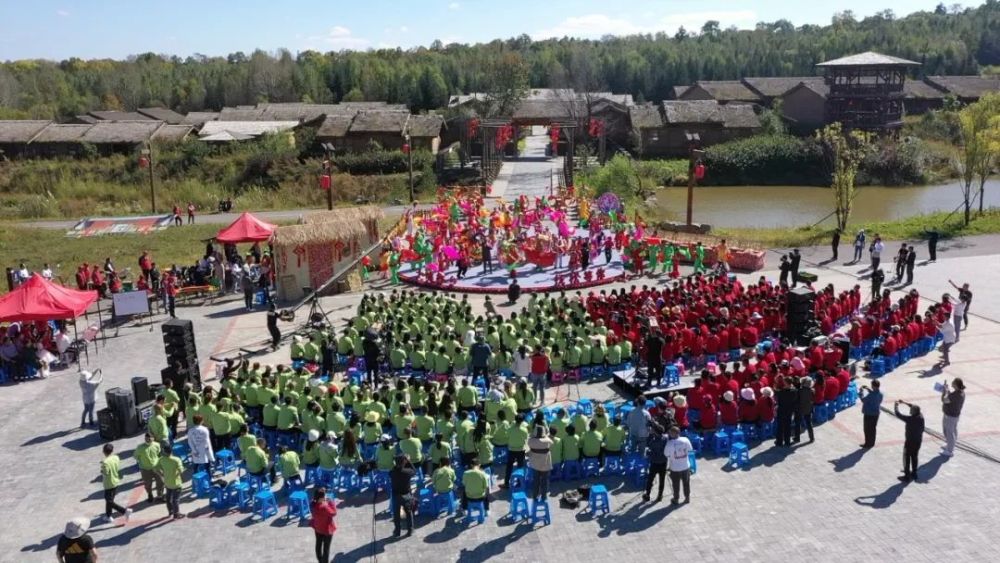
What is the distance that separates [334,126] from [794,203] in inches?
1232

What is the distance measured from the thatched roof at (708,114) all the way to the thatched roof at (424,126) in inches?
685

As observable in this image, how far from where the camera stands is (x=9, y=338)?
1848 cm

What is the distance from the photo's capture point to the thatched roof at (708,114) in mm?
60906

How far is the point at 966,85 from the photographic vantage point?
74.9 metres

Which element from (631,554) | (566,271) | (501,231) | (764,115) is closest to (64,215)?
(501,231)

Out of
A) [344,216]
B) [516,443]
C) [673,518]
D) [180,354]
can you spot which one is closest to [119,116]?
[344,216]

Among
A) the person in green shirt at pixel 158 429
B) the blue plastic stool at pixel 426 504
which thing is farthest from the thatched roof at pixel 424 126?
the blue plastic stool at pixel 426 504

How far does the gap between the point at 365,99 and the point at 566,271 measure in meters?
64.2

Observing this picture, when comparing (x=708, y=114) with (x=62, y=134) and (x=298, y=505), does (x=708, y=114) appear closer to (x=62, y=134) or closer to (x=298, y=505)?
(x=62, y=134)

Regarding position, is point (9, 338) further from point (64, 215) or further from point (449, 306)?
point (64, 215)

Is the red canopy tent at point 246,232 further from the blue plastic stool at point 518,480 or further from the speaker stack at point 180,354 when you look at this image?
the blue plastic stool at point 518,480

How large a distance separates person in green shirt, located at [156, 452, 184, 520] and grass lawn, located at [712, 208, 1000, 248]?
913 inches

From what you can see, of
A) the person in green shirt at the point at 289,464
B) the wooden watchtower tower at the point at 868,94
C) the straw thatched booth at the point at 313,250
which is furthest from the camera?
the wooden watchtower tower at the point at 868,94

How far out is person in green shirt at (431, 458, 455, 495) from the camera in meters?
11.3
